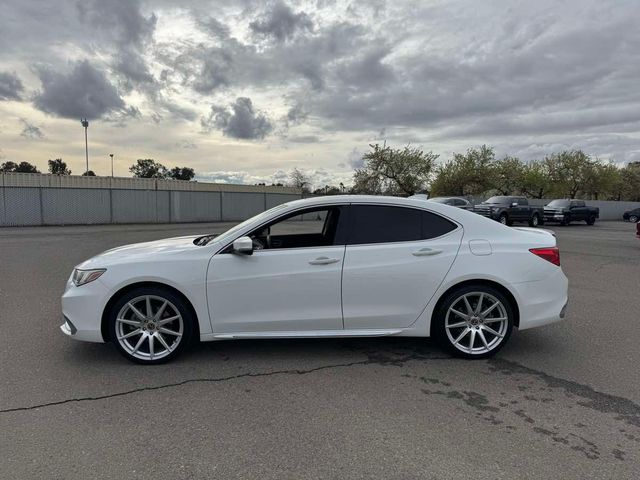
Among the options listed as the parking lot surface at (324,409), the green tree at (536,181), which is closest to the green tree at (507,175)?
the green tree at (536,181)

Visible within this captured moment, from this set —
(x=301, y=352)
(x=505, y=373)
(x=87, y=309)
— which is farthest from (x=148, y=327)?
(x=505, y=373)

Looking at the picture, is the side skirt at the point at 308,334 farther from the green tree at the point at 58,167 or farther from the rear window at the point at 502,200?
the green tree at the point at 58,167

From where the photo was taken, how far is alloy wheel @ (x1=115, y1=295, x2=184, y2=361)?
4.13m

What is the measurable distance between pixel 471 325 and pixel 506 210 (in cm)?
2302

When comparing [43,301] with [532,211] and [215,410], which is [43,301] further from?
[532,211]

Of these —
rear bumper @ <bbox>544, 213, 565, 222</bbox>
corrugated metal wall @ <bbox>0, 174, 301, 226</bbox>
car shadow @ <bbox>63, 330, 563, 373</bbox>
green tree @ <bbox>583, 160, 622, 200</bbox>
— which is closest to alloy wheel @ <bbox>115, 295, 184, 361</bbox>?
car shadow @ <bbox>63, 330, 563, 373</bbox>

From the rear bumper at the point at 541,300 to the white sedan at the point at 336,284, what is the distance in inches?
0.5

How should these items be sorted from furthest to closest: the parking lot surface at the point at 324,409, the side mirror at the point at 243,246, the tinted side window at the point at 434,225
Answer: the tinted side window at the point at 434,225, the side mirror at the point at 243,246, the parking lot surface at the point at 324,409

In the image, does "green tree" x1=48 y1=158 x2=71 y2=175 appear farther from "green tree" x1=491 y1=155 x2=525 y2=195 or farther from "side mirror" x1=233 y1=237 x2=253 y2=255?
"side mirror" x1=233 y1=237 x2=253 y2=255

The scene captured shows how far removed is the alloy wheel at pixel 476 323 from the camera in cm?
438

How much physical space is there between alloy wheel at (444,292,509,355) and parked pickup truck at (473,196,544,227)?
21.5m

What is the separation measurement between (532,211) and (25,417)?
28.8 meters

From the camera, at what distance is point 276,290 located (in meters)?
4.13

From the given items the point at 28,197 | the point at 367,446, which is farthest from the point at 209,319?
the point at 28,197
